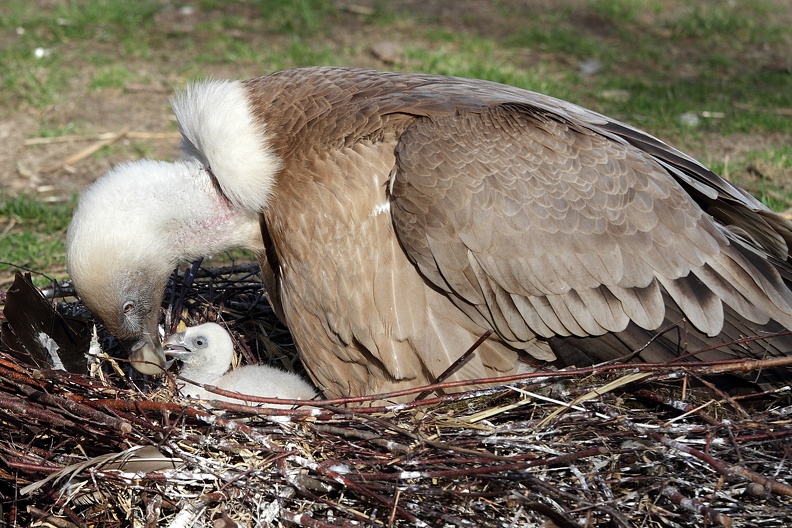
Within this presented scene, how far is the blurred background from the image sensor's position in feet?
23.0

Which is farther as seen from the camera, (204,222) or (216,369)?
(216,369)

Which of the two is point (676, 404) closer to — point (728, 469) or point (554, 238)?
point (728, 469)

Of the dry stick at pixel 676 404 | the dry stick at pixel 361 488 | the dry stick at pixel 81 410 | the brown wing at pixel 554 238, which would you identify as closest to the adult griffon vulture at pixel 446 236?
the brown wing at pixel 554 238

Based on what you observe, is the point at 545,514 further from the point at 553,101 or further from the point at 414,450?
the point at 553,101

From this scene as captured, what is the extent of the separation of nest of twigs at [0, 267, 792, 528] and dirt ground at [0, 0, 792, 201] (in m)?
3.72

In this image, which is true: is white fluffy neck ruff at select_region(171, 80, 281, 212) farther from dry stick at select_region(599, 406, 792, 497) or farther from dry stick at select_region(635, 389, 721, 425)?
dry stick at select_region(599, 406, 792, 497)

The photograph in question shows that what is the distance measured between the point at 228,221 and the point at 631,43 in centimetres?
677

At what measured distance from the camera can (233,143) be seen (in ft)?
12.3

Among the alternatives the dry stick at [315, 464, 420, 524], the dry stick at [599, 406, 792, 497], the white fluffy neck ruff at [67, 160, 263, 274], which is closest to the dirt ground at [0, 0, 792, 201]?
the white fluffy neck ruff at [67, 160, 263, 274]

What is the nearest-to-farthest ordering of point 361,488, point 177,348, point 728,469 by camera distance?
point 728,469
point 361,488
point 177,348

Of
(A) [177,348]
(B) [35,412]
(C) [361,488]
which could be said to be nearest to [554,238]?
(C) [361,488]

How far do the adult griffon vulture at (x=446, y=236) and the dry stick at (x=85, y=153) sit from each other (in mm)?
3708

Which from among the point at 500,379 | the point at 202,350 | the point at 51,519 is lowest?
the point at 51,519

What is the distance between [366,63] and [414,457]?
6349mm
